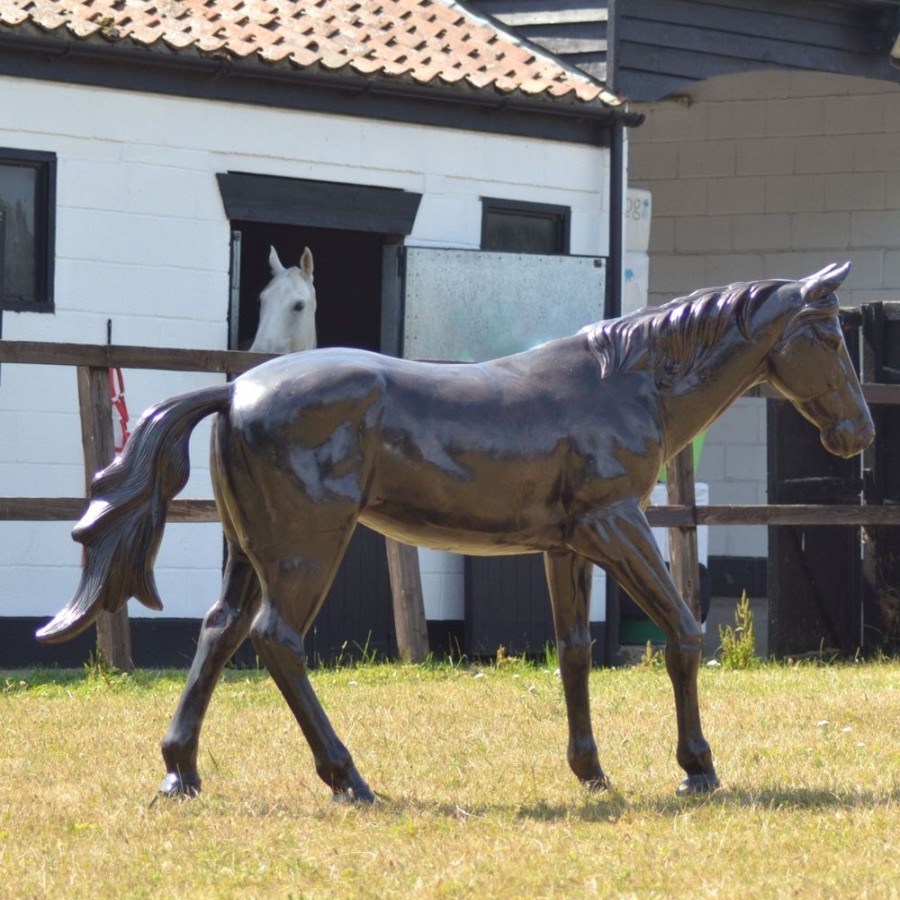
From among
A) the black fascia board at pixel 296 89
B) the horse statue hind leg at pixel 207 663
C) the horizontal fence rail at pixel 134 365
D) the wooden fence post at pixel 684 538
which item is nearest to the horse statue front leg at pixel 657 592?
the horse statue hind leg at pixel 207 663

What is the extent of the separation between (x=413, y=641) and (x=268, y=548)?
509 cm

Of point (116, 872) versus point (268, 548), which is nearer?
point (116, 872)

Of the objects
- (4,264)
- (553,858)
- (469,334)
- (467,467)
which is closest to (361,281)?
(469,334)

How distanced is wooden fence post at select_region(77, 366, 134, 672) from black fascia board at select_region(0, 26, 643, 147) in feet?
8.49

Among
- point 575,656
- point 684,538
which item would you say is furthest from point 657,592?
point 684,538

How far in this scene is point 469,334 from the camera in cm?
1201

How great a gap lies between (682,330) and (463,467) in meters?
0.87

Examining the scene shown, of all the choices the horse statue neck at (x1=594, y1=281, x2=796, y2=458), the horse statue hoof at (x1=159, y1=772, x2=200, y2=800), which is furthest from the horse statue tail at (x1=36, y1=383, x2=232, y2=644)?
the horse statue neck at (x1=594, y1=281, x2=796, y2=458)

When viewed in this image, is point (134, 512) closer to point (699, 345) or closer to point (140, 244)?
point (699, 345)

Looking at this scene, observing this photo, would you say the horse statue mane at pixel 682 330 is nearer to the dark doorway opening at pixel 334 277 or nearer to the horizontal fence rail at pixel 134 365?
the horizontal fence rail at pixel 134 365

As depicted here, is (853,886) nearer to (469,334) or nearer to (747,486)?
(469,334)

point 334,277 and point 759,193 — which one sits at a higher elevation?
point 759,193

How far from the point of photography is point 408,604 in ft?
33.8

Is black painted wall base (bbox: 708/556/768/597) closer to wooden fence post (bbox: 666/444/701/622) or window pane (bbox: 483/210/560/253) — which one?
window pane (bbox: 483/210/560/253)
